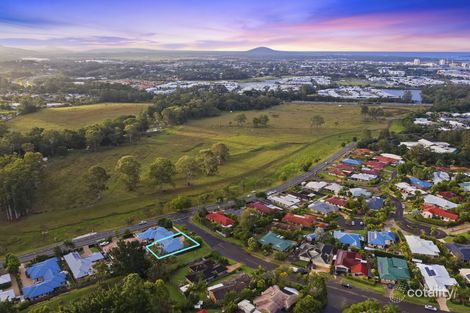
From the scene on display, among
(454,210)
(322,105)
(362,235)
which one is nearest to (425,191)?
(454,210)

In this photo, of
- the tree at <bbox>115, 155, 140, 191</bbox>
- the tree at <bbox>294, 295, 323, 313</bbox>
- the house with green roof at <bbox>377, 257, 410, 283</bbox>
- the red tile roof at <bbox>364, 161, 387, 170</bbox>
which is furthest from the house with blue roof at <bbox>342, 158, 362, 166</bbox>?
the tree at <bbox>294, 295, 323, 313</bbox>

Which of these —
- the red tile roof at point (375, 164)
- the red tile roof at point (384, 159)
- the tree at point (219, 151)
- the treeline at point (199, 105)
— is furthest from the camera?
the treeline at point (199, 105)

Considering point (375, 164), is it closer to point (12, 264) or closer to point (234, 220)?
point (234, 220)

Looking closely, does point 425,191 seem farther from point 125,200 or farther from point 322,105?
point 322,105

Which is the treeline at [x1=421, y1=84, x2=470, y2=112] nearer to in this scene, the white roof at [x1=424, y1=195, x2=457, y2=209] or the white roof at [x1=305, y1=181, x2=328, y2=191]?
the white roof at [x1=424, y1=195, x2=457, y2=209]

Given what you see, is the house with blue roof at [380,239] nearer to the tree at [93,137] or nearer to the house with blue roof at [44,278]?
the house with blue roof at [44,278]

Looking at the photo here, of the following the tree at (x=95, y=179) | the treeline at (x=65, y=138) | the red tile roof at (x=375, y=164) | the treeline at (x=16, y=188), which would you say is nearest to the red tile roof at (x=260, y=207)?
the tree at (x=95, y=179)
